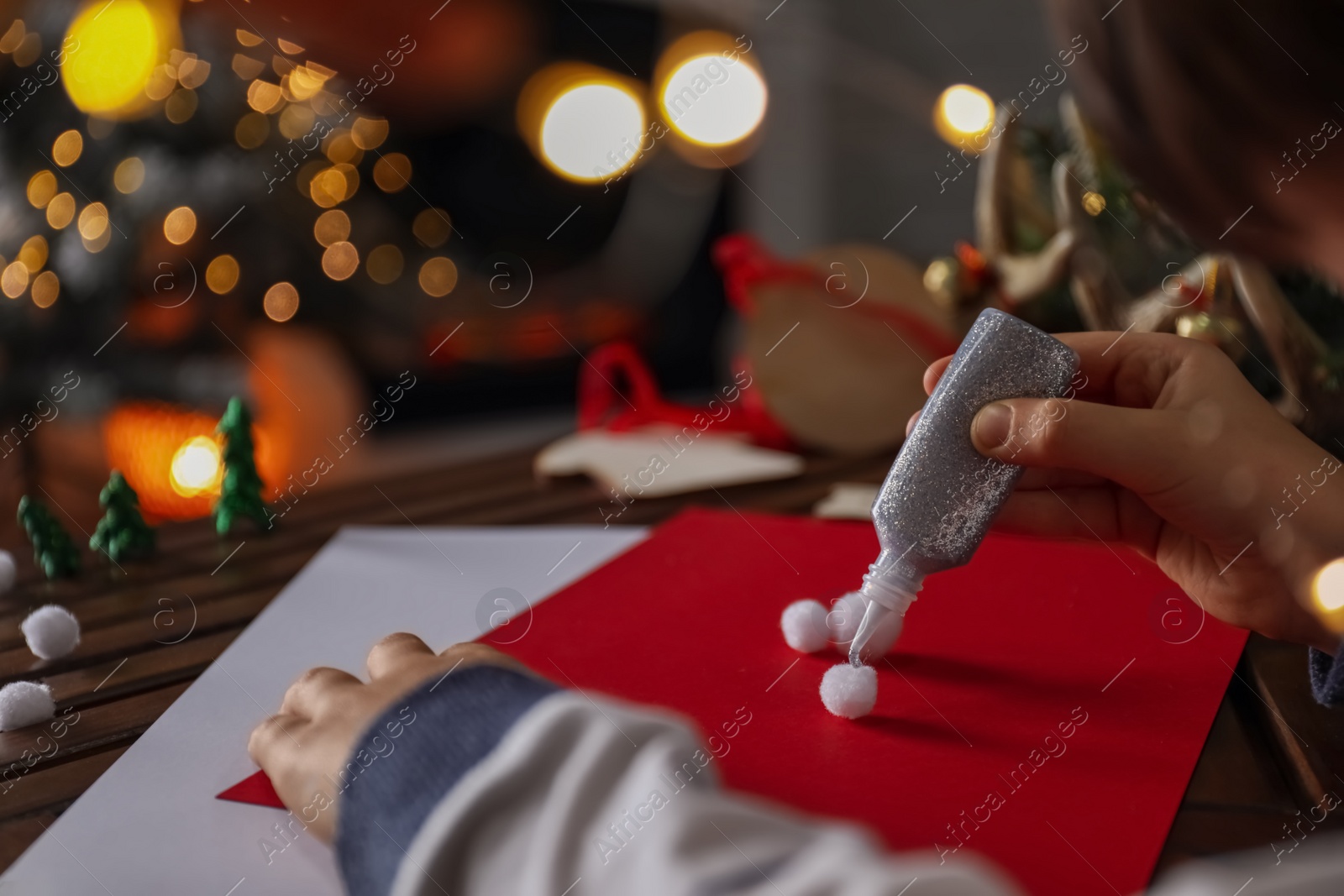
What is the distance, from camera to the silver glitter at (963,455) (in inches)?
20.9

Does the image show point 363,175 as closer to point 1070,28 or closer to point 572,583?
point 572,583

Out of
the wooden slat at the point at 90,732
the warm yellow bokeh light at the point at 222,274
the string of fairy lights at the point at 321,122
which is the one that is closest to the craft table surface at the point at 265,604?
the wooden slat at the point at 90,732

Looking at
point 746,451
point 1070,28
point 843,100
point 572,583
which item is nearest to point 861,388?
point 746,451

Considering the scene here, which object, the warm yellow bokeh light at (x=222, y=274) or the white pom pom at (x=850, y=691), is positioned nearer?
the white pom pom at (x=850, y=691)

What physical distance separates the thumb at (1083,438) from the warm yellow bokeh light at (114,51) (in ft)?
3.65

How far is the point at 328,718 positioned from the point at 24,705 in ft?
0.64

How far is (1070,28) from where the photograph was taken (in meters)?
0.42

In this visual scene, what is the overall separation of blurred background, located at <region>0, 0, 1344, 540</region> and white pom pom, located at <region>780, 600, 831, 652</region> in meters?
0.45

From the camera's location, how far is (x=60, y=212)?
1258mm

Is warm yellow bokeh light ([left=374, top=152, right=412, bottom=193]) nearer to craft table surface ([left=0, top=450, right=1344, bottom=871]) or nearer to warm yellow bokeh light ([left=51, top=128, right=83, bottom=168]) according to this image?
warm yellow bokeh light ([left=51, top=128, right=83, bottom=168])

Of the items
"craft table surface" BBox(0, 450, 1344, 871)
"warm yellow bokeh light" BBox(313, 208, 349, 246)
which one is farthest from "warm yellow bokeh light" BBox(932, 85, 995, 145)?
"warm yellow bokeh light" BBox(313, 208, 349, 246)

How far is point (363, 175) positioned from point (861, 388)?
1074 millimetres

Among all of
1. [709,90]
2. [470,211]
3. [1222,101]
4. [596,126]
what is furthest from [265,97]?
[1222,101]

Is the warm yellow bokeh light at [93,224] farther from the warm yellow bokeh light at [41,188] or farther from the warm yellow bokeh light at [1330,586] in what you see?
the warm yellow bokeh light at [1330,586]
